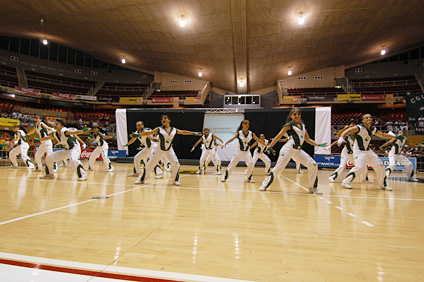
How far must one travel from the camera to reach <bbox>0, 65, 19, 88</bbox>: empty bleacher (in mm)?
26828

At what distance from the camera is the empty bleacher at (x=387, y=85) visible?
27.0m

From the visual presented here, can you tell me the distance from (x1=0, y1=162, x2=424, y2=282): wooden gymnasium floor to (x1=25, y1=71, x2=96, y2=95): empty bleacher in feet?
106

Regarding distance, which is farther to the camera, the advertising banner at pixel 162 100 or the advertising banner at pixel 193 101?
the advertising banner at pixel 162 100

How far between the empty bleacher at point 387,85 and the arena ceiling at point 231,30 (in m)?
2.72

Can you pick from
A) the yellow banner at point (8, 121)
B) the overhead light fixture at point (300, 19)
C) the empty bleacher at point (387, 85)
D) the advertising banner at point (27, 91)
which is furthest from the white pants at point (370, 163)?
the advertising banner at point (27, 91)

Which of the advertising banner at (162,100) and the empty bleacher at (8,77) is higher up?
the empty bleacher at (8,77)

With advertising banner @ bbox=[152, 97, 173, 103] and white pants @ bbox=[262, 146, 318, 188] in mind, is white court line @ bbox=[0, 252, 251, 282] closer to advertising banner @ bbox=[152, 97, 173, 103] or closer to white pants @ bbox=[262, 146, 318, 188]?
Answer: white pants @ bbox=[262, 146, 318, 188]

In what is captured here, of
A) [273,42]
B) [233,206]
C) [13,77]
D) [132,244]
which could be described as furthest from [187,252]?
[13,77]

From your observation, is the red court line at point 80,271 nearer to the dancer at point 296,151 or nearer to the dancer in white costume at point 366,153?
the dancer at point 296,151

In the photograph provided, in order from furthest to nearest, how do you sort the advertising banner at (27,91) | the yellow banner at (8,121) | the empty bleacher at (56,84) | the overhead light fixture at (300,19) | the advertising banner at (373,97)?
the empty bleacher at (56,84), the advertising banner at (27,91), the advertising banner at (373,97), the yellow banner at (8,121), the overhead light fixture at (300,19)

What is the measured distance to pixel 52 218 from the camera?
308cm

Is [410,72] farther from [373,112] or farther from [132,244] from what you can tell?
[132,244]

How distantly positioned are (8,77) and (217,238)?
35773 millimetres

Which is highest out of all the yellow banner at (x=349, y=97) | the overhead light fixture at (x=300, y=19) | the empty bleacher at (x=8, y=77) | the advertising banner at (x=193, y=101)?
the overhead light fixture at (x=300, y=19)
